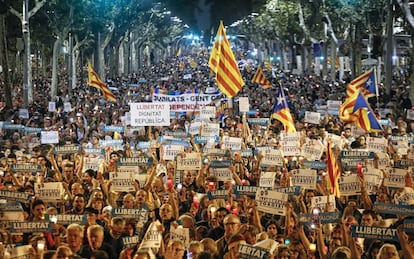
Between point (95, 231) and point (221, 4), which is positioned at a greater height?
point (221, 4)

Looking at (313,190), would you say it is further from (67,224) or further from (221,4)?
(221,4)

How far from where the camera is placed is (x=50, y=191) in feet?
36.1

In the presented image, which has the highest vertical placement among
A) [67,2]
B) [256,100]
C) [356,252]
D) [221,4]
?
[221,4]

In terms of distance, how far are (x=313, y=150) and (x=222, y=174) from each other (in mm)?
2682

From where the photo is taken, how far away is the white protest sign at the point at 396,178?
11.2m

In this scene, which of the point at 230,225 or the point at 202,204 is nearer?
the point at 230,225

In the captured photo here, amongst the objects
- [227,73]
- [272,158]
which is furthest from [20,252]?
[227,73]

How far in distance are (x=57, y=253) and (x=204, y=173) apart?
18.0 ft

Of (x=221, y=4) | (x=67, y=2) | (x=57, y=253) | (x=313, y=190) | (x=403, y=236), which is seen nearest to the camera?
(x=57, y=253)

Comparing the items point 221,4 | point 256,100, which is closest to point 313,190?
point 256,100

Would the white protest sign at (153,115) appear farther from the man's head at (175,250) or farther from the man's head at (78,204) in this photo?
the man's head at (175,250)

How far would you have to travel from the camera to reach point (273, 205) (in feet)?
32.0

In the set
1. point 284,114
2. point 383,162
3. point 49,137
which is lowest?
point 383,162

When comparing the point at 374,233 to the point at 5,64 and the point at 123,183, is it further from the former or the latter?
the point at 5,64
